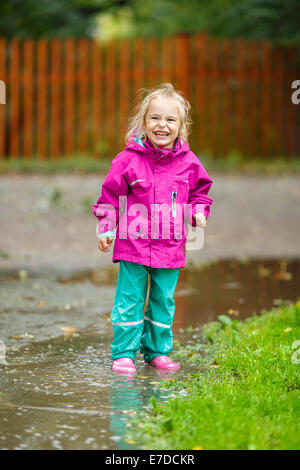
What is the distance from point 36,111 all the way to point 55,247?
5.74 m

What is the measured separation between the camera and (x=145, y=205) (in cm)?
418

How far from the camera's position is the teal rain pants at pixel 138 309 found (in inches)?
166

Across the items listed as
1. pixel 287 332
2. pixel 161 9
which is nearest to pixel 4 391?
pixel 287 332

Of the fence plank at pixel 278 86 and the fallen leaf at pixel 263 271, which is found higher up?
the fence plank at pixel 278 86

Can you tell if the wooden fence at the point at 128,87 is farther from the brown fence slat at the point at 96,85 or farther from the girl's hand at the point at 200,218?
the girl's hand at the point at 200,218

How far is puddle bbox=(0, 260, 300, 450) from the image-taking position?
3.24 meters

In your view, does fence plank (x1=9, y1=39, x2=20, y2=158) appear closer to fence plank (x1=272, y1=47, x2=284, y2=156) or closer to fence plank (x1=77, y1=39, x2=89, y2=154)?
fence plank (x1=77, y1=39, x2=89, y2=154)

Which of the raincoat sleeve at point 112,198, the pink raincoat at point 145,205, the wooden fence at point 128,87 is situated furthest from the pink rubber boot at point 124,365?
the wooden fence at point 128,87

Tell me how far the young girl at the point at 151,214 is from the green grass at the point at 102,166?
900cm

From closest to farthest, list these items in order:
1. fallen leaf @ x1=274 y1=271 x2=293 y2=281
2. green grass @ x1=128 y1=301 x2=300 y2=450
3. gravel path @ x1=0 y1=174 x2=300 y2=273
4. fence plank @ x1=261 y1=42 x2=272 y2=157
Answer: green grass @ x1=128 y1=301 x2=300 y2=450, fallen leaf @ x1=274 y1=271 x2=293 y2=281, gravel path @ x1=0 y1=174 x2=300 y2=273, fence plank @ x1=261 y1=42 x2=272 y2=157

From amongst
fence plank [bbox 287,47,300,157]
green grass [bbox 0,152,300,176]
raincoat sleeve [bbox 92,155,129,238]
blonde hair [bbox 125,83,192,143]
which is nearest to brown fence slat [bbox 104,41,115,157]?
green grass [bbox 0,152,300,176]

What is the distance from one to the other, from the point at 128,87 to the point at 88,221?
14.7 feet

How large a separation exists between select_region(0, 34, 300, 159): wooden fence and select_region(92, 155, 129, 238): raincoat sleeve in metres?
10.0
